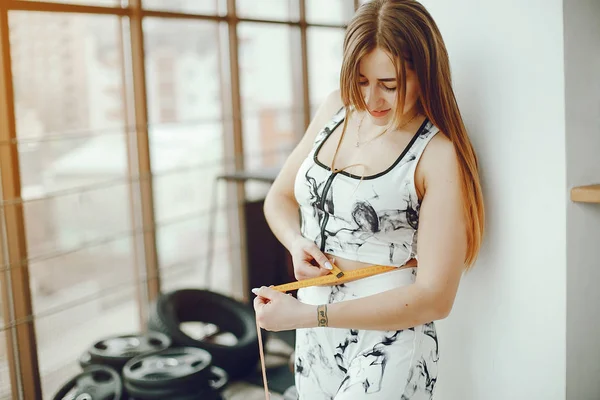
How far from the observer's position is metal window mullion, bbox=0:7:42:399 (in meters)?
2.51

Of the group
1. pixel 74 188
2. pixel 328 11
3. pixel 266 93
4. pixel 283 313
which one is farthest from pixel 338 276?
pixel 328 11

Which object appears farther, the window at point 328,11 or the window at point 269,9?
the window at point 328,11

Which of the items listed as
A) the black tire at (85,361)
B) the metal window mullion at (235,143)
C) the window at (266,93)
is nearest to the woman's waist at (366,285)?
the black tire at (85,361)

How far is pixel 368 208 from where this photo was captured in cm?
136

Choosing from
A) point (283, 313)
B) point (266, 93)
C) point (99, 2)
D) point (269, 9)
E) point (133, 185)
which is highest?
point (269, 9)

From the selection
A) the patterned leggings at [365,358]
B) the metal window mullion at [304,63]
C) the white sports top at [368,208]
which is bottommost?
the patterned leggings at [365,358]

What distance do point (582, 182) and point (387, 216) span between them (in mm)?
407

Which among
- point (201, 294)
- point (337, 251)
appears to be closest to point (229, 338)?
point (201, 294)

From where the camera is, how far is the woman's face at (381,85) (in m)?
1.29

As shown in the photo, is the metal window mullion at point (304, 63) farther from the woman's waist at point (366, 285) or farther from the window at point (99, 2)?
the woman's waist at point (366, 285)

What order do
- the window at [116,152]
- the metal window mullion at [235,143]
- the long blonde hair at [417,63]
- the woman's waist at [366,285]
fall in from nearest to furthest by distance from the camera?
the long blonde hair at [417,63]
the woman's waist at [366,285]
the window at [116,152]
the metal window mullion at [235,143]

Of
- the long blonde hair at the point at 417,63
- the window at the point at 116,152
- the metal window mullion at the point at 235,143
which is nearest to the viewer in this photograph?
the long blonde hair at the point at 417,63

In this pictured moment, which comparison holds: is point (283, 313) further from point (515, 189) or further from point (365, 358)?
point (515, 189)

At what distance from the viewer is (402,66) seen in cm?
Answer: 127
